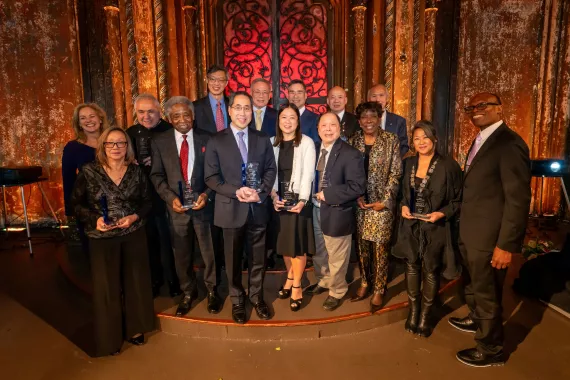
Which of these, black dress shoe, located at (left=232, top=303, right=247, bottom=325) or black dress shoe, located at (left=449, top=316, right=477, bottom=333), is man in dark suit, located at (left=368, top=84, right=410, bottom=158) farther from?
black dress shoe, located at (left=232, top=303, right=247, bottom=325)

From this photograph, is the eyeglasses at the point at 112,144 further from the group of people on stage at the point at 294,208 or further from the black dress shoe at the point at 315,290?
the black dress shoe at the point at 315,290

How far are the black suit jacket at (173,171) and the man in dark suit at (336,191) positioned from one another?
38.0 inches

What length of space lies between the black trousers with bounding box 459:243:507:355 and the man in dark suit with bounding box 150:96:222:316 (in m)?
2.06

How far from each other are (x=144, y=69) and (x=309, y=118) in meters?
3.02

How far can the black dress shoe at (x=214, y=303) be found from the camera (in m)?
3.31

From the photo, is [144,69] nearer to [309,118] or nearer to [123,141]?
[309,118]

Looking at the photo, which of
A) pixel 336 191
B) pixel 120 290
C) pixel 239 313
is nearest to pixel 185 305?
pixel 239 313

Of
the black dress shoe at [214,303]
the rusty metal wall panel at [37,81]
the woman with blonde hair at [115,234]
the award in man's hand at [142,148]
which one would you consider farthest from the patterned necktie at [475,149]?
the rusty metal wall panel at [37,81]

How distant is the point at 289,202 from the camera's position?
293 centimetres

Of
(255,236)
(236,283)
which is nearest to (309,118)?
(255,236)

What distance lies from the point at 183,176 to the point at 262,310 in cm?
132

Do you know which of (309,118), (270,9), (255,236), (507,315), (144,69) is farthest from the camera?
(270,9)

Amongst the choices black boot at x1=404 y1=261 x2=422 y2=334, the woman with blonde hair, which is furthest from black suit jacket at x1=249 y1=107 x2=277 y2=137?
black boot at x1=404 y1=261 x2=422 y2=334

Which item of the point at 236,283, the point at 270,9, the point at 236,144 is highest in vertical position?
the point at 270,9
